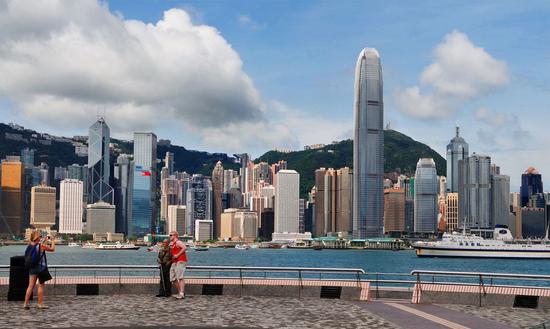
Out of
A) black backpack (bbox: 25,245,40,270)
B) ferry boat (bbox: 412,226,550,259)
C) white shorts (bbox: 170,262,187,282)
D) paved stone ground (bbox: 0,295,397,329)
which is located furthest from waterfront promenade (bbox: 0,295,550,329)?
ferry boat (bbox: 412,226,550,259)

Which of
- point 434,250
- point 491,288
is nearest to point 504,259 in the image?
point 434,250

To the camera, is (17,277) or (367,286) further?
(367,286)

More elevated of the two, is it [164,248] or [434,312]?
[164,248]

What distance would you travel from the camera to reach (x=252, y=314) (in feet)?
61.6

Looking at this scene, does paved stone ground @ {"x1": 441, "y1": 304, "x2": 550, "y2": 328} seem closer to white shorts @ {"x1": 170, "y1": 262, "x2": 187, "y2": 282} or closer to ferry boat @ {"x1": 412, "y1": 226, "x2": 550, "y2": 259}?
white shorts @ {"x1": 170, "y1": 262, "x2": 187, "y2": 282}

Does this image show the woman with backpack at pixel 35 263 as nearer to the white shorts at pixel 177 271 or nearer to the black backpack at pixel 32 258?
the black backpack at pixel 32 258

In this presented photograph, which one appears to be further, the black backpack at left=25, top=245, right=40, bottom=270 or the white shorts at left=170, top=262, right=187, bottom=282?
the white shorts at left=170, top=262, right=187, bottom=282

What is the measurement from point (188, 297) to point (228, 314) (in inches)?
179

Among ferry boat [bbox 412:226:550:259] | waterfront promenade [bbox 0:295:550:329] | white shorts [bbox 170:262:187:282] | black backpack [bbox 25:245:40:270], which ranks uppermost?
black backpack [bbox 25:245:40:270]

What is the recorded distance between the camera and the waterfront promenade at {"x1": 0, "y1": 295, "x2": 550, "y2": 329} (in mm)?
16922

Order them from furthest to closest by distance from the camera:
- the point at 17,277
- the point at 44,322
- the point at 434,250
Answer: the point at 434,250 → the point at 17,277 → the point at 44,322

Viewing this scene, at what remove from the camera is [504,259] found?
175 meters

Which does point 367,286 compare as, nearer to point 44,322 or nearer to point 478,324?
point 478,324

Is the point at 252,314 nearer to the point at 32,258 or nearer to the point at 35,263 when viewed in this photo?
the point at 35,263
